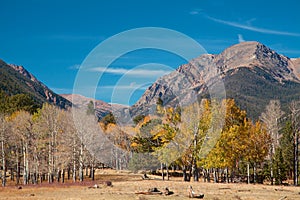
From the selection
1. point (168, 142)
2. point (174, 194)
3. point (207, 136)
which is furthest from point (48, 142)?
point (174, 194)

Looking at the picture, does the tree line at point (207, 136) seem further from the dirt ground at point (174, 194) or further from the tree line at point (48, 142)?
the tree line at point (48, 142)

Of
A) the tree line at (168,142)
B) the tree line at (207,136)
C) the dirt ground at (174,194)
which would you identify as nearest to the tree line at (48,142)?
the tree line at (168,142)

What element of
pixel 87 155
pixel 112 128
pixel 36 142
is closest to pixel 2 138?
pixel 36 142

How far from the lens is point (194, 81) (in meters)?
65.6

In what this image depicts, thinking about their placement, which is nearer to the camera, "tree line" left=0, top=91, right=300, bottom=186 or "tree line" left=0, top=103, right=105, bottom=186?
"tree line" left=0, top=91, right=300, bottom=186

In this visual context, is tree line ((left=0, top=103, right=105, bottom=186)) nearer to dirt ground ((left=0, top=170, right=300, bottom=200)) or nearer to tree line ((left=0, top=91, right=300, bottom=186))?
tree line ((left=0, top=91, right=300, bottom=186))

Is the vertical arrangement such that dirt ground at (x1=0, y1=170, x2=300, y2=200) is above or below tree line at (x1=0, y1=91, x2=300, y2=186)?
below

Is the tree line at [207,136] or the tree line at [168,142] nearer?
the tree line at [207,136]

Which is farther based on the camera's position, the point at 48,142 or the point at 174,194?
the point at 48,142

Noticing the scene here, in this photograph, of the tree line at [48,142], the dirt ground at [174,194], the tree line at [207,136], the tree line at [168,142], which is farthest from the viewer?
the tree line at [48,142]

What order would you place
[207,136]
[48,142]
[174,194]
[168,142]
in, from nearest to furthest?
[174,194] < [207,136] < [168,142] < [48,142]

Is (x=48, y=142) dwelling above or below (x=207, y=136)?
below

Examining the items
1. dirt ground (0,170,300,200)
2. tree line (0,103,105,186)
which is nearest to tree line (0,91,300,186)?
tree line (0,103,105,186)

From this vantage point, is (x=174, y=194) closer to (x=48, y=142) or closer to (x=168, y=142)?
(x=168, y=142)
